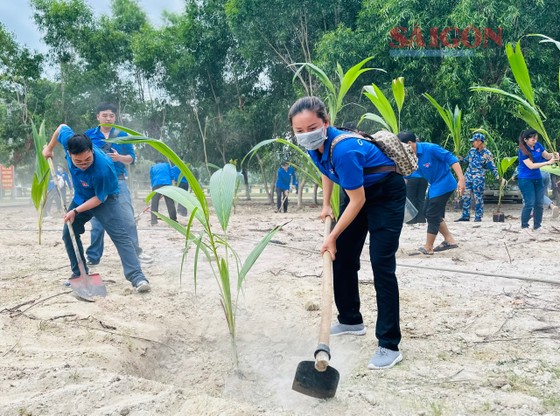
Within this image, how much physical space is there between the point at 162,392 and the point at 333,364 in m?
0.91

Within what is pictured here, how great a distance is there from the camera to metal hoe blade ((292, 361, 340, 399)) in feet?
6.31

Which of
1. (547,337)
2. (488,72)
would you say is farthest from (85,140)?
(488,72)

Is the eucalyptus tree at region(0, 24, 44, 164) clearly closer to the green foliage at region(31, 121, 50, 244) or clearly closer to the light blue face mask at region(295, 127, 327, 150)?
the green foliage at region(31, 121, 50, 244)

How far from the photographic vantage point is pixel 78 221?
3613 millimetres

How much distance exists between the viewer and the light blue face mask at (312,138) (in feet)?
7.06

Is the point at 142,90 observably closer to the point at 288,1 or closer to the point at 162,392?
the point at 288,1

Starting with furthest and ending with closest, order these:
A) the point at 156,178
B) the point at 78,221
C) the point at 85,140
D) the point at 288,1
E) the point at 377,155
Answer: the point at 288,1 → the point at 156,178 → the point at 78,221 → the point at 85,140 → the point at 377,155

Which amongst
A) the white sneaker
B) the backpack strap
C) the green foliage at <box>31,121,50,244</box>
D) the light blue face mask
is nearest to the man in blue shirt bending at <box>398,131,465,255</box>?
the white sneaker

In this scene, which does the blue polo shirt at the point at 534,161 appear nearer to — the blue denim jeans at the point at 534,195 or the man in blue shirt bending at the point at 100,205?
the blue denim jeans at the point at 534,195

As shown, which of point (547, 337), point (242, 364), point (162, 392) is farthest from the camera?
point (242, 364)

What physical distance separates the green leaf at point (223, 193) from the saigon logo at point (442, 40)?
30.9 feet

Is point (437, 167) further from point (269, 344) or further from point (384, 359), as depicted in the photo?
point (384, 359)

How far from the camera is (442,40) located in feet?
34.4

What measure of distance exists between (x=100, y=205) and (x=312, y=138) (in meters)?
2.02
